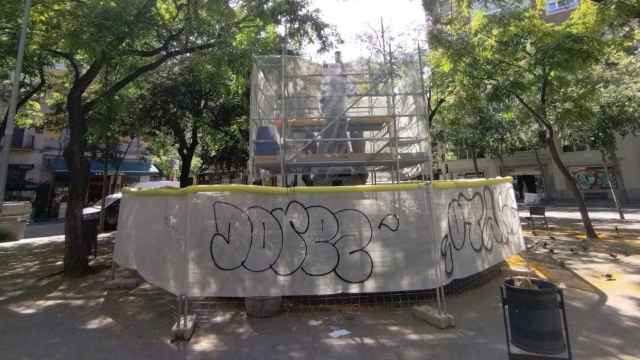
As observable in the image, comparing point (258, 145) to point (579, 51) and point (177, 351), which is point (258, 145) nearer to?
point (177, 351)

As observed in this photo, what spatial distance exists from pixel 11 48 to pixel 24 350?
7.39 meters

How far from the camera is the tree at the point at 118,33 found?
6.71 meters

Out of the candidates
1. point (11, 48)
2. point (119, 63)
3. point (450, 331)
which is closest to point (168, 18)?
point (119, 63)

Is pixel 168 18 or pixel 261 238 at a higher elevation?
pixel 168 18

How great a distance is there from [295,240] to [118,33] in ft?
19.6

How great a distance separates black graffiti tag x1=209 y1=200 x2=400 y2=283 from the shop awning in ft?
76.5

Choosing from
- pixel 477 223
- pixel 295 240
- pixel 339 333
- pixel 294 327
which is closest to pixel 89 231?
pixel 295 240

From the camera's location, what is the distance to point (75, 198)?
303 inches

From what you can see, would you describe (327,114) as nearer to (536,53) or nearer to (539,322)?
(539,322)

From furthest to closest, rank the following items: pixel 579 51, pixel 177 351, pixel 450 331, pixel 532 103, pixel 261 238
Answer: pixel 532 103 < pixel 579 51 < pixel 261 238 < pixel 450 331 < pixel 177 351

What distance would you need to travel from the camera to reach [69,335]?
430 centimetres

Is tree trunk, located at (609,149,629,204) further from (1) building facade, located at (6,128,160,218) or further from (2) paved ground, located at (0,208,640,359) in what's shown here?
(1) building facade, located at (6,128,160,218)

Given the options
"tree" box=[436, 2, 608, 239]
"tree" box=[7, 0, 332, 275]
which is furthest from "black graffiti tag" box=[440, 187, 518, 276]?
"tree" box=[7, 0, 332, 275]

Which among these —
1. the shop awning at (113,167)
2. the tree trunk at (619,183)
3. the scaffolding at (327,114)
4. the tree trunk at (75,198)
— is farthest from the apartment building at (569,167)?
the shop awning at (113,167)
